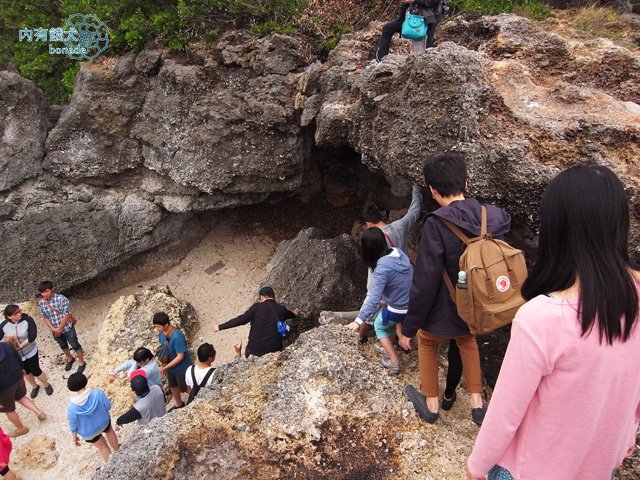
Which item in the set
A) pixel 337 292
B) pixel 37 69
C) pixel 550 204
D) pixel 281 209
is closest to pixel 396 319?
pixel 550 204

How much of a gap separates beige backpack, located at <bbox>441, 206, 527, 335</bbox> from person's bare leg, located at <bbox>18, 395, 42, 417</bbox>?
7.18m

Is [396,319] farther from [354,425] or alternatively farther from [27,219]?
[27,219]

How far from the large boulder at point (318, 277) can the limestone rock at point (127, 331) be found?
189cm

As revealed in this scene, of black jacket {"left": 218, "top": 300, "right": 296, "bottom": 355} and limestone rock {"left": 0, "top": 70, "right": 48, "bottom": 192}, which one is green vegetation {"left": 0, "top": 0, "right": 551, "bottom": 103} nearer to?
limestone rock {"left": 0, "top": 70, "right": 48, "bottom": 192}

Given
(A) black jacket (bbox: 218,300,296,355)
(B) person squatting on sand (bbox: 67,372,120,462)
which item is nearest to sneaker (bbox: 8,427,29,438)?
(B) person squatting on sand (bbox: 67,372,120,462)

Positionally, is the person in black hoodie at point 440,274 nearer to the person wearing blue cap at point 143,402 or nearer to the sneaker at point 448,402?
the sneaker at point 448,402

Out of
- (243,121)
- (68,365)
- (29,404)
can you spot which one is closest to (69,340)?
(68,365)

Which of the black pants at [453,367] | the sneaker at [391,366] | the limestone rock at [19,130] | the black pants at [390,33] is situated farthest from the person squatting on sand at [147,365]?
the black pants at [390,33]

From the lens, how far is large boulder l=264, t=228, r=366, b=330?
25.5 feet

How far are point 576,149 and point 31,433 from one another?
8611 mm

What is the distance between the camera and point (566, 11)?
8.63 meters

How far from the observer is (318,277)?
7.99 metres

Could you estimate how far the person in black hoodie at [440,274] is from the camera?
3.16 m

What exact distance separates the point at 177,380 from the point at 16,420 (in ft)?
9.19
